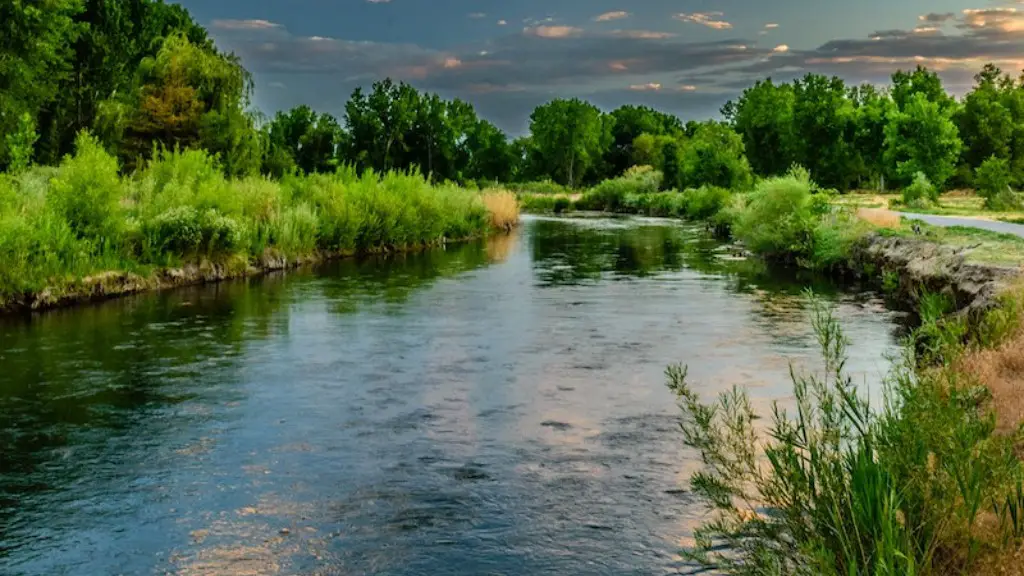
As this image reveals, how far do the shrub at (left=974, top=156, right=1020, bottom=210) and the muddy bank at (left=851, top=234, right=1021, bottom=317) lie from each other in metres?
17.0

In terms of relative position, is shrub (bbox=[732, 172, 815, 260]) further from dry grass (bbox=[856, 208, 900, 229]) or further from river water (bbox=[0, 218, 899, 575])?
river water (bbox=[0, 218, 899, 575])

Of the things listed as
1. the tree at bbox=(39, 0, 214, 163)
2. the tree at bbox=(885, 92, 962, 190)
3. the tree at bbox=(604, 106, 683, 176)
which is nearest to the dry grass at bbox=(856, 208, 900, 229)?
the tree at bbox=(885, 92, 962, 190)

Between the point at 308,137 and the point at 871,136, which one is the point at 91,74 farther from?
the point at 871,136

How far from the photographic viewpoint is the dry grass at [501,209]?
5316cm

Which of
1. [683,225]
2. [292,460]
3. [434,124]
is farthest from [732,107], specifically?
[292,460]

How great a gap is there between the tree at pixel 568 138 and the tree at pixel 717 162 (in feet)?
200

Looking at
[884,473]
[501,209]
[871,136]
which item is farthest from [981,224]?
[871,136]

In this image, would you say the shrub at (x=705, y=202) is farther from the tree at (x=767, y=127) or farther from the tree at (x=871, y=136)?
the tree at (x=767, y=127)

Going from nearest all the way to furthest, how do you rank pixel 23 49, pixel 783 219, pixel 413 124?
pixel 783 219
pixel 23 49
pixel 413 124

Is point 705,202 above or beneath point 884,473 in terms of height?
above

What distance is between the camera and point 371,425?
1158cm

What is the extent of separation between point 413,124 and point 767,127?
129 feet

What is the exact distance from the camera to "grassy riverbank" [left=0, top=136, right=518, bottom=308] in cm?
2059

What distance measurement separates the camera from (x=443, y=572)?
742 cm
